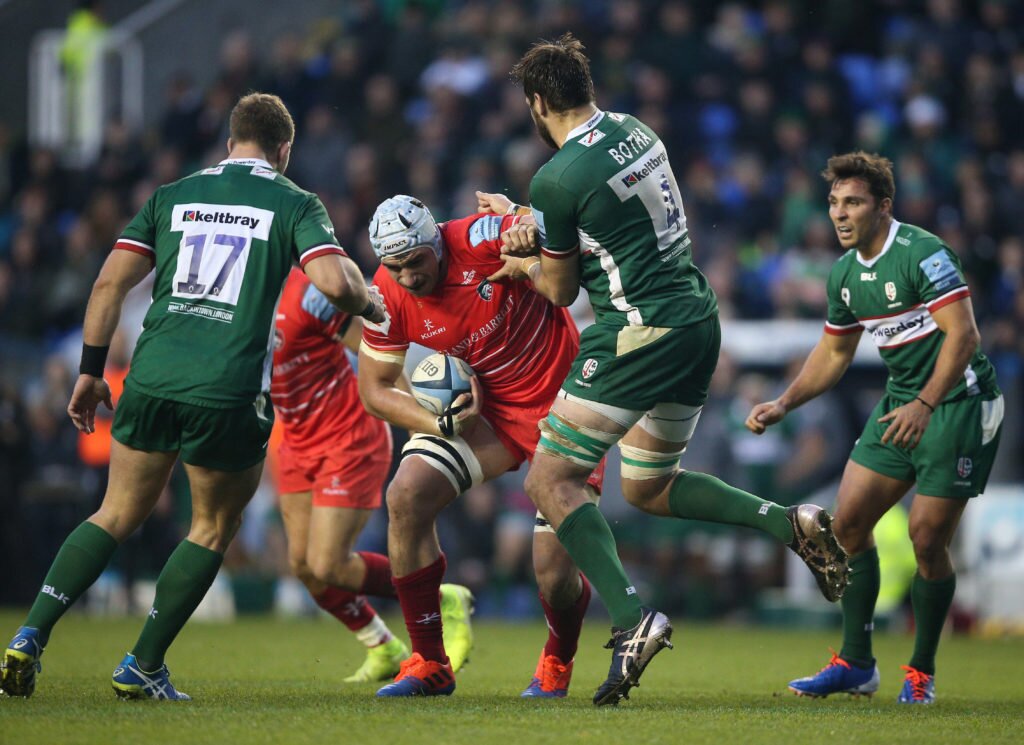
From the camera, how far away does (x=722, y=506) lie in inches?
256

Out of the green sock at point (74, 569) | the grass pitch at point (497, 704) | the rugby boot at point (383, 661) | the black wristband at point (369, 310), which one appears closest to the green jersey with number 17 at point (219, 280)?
the black wristband at point (369, 310)

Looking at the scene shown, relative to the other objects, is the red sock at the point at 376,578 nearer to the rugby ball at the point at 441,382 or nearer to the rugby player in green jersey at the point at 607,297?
the rugby ball at the point at 441,382

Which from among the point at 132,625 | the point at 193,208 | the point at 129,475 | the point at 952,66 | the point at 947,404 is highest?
the point at 952,66

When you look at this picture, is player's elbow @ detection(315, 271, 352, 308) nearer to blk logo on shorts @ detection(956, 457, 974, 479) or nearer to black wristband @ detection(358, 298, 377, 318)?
black wristband @ detection(358, 298, 377, 318)

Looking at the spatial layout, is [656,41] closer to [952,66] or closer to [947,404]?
[952,66]

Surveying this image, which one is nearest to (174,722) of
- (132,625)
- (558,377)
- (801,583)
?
(558,377)

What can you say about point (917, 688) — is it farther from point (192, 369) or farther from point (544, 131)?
point (192, 369)

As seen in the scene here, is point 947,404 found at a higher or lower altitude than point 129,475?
higher

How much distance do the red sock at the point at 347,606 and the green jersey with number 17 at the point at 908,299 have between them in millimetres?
3037

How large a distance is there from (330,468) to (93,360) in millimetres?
2120

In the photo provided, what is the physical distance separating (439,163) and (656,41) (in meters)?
A: 3.09

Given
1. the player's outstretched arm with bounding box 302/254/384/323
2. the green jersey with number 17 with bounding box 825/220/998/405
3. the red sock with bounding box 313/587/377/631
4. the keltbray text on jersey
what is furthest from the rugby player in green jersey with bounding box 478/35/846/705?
the red sock with bounding box 313/587/377/631

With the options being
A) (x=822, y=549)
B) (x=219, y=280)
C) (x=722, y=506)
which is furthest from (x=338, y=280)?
(x=822, y=549)

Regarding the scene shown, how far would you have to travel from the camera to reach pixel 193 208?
→ 6250 millimetres
